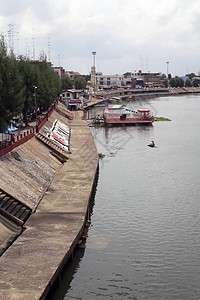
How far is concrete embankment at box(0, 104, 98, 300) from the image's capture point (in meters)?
20.6

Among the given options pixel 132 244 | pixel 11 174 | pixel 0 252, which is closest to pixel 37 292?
pixel 0 252

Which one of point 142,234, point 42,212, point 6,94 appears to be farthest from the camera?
point 6,94

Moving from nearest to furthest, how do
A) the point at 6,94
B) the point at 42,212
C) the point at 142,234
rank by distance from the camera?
1. the point at 42,212
2. the point at 142,234
3. the point at 6,94

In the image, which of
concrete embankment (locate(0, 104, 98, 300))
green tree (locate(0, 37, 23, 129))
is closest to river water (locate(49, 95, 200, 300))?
concrete embankment (locate(0, 104, 98, 300))

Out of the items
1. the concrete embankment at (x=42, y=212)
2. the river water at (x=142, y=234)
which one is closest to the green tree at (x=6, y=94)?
the concrete embankment at (x=42, y=212)

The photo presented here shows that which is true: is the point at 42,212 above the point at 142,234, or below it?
above

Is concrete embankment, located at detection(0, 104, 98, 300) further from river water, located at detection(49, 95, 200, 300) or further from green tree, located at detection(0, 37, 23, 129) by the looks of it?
green tree, located at detection(0, 37, 23, 129)

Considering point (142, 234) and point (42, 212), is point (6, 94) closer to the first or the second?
point (42, 212)

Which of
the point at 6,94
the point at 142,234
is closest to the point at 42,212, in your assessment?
the point at 142,234

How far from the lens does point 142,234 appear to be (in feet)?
99.2

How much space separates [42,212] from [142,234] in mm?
7557

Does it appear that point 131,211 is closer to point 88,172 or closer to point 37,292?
point 88,172

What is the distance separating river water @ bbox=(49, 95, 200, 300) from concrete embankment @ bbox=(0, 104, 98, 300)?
6.28 ft

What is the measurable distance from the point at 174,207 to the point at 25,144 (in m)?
18.5
